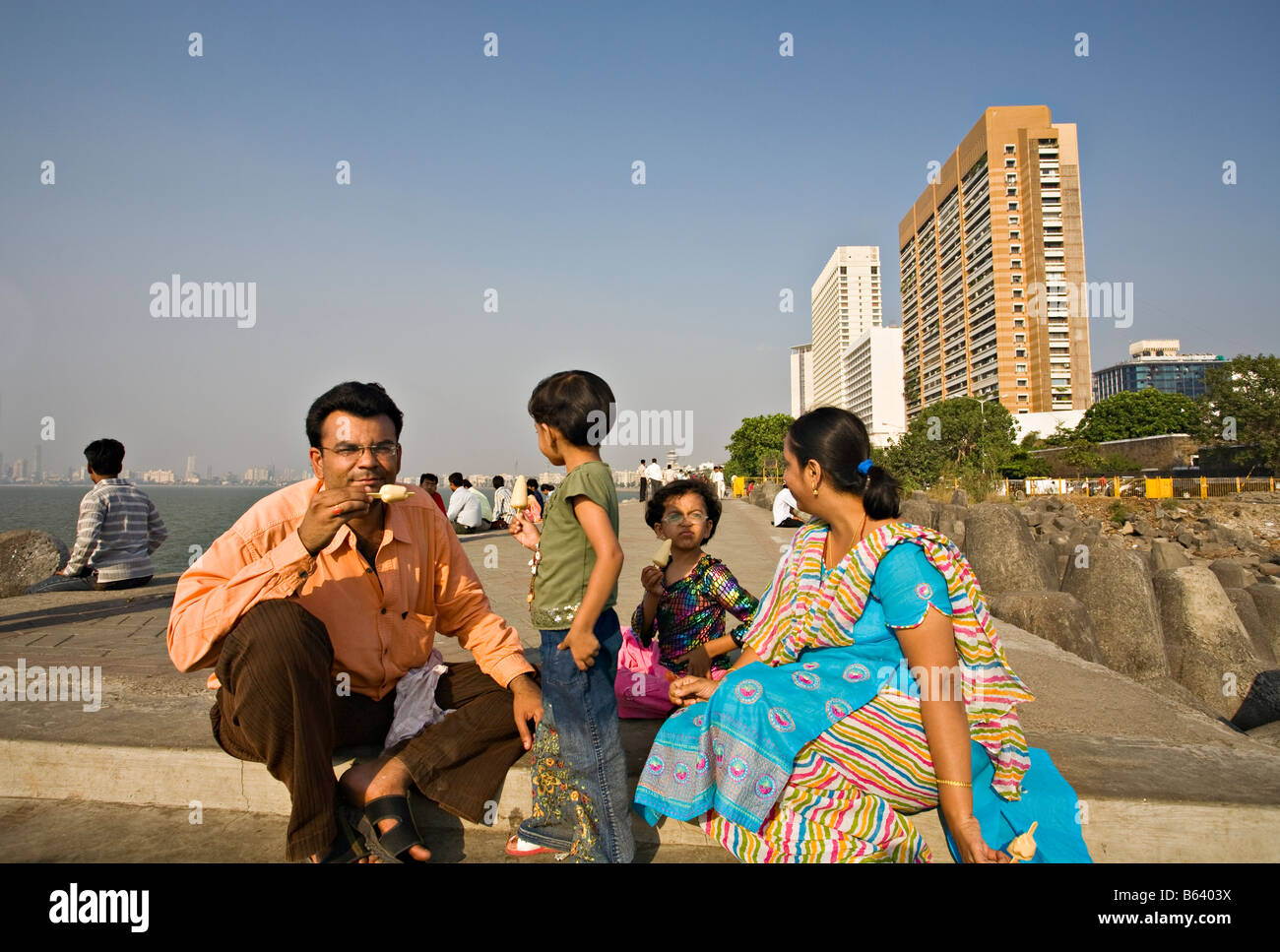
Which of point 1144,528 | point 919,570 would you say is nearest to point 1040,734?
point 919,570

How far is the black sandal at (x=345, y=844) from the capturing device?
7.42 ft

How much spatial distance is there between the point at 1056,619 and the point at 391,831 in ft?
15.3

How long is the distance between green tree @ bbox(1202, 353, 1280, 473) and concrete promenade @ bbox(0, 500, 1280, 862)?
1856 inches

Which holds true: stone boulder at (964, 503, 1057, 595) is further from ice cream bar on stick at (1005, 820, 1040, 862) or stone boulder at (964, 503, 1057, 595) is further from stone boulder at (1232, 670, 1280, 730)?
ice cream bar on stick at (1005, 820, 1040, 862)

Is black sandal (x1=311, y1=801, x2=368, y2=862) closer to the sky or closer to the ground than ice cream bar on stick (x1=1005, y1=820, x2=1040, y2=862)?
closer to the ground

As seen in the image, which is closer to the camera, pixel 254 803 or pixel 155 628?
pixel 254 803

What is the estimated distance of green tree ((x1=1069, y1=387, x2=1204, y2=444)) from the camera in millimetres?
69125

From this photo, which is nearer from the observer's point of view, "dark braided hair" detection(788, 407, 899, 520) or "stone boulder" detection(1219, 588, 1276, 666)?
"dark braided hair" detection(788, 407, 899, 520)

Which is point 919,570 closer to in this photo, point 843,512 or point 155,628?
point 843,512

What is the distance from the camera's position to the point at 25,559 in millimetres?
7852

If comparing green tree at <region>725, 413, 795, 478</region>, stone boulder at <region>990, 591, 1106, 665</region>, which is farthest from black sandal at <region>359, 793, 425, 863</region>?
green tree at <region>725, 413, 795, 478</region>

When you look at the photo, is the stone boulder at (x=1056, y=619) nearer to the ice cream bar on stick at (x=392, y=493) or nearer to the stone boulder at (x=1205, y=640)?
the stone boulder at (x=1205, y=640)

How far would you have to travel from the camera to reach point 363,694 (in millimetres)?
2615

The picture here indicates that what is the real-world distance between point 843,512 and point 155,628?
5.29 meters
